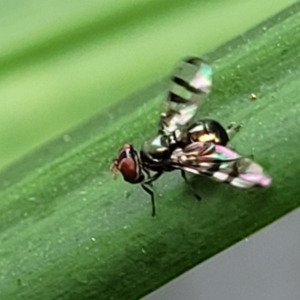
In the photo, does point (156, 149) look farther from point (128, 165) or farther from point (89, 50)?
point (89, 50)

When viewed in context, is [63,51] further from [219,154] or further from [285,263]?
[285,263]

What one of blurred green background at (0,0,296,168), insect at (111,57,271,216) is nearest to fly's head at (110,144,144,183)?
insect at (111,57,271,216)

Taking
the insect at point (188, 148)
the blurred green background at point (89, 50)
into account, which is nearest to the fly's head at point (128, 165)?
the insect at point (188, 148)

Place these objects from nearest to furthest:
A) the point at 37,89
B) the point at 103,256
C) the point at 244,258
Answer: the point at 103,256
the point at 37,89
the point at 244,258

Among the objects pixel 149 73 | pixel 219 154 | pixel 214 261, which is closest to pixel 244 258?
pixel 214 261

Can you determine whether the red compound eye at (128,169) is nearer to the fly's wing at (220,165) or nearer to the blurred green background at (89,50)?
the fly's wing at (220,165)

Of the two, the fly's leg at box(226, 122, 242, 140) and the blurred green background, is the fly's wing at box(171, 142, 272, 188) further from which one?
the blurred green background

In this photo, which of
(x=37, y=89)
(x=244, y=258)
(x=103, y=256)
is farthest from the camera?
(x=244, y=258)

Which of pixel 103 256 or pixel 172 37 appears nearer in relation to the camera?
pixel 103 256
